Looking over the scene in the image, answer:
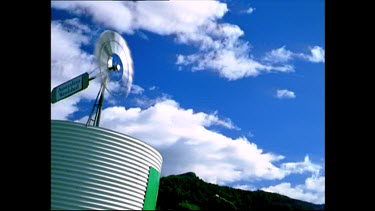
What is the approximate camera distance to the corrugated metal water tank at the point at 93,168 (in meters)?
11.6

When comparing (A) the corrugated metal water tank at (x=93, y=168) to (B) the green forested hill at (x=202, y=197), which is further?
(B) the green forested hill at (x=202, y=197)

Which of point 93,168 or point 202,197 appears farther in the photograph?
point 202,197

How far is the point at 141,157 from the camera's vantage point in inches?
507

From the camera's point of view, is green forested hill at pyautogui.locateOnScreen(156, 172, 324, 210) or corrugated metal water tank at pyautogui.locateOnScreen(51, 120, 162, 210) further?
green forested hill at pyautogui.locateOnScreen(156, 172, 324, 210)

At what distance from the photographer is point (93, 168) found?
1176 cm

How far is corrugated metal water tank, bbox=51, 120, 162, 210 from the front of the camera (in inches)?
455

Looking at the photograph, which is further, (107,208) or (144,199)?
(144,199)
